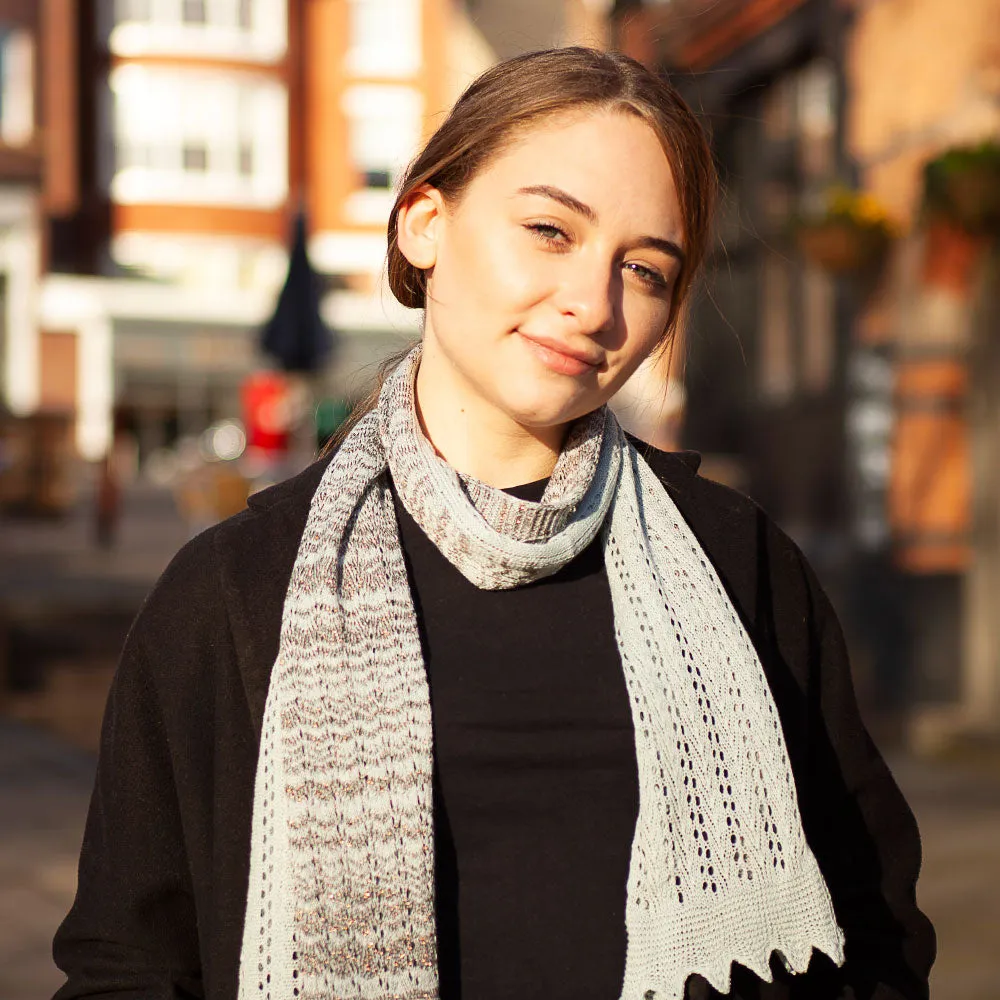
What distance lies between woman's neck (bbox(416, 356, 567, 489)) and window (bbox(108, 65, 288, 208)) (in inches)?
1261

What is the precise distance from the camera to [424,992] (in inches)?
68.3

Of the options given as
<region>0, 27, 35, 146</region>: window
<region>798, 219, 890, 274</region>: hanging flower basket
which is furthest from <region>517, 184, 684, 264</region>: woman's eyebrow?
<region>0, 27, 35, 146</region>: window

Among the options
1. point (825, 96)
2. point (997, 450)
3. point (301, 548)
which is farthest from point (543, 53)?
point (825, 96)

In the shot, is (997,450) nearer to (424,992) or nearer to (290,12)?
(424,992)

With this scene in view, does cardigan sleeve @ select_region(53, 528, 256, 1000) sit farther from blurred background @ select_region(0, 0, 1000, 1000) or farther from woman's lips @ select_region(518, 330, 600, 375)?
blurred background @ select_region(0, 0, 1000, 1000)

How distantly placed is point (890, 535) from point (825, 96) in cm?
314

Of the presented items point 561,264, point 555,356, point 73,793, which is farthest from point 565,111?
point 73,793

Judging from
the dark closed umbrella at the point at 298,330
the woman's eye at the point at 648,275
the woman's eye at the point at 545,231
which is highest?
the dark closed umbrella at the point at 298,330

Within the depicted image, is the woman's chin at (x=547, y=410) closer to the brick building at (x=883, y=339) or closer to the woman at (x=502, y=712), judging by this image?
the woman at (x=502, y=712)

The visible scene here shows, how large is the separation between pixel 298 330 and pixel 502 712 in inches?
393

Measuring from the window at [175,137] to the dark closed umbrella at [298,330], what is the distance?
22.1 meters

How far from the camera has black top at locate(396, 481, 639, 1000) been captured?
5.89ft

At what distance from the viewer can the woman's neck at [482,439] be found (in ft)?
6.46

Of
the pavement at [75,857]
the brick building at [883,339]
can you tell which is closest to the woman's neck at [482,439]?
the pavement at [75,857]
